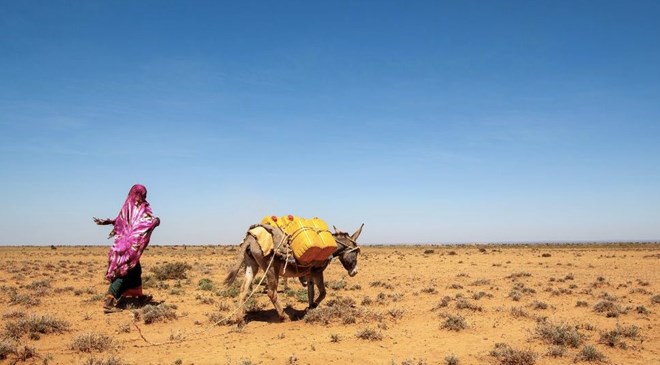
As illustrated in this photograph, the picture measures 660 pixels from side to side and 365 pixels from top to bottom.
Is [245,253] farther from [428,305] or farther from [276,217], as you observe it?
[428,305]

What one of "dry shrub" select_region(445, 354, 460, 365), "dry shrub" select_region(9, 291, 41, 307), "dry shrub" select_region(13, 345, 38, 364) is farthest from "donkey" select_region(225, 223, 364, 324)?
"dry shrub" select_region(9, 291, 41, 307)

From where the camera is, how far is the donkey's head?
1245 centimetres

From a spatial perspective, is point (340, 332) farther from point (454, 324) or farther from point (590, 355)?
point (590, 355)

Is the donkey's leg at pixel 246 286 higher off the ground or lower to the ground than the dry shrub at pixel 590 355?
higher

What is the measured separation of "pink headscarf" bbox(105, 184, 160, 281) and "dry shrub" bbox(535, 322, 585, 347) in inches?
463

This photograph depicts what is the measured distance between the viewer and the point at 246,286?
11445mm

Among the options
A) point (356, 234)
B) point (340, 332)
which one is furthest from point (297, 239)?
point (340, 332)

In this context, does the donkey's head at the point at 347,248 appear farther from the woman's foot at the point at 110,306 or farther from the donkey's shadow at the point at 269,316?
the woman's foot at the point at 110,306

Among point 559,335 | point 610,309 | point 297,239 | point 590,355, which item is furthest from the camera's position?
point 610,309

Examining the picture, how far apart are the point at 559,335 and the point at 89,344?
33.6 feet

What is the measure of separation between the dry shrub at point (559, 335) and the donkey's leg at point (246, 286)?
287 inches

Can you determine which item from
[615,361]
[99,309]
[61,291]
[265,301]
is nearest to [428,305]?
[265,301]

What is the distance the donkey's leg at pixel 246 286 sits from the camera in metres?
11.3

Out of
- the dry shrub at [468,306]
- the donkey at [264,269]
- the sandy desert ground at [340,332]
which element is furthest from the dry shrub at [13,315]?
the dry shrub at [468,306]
